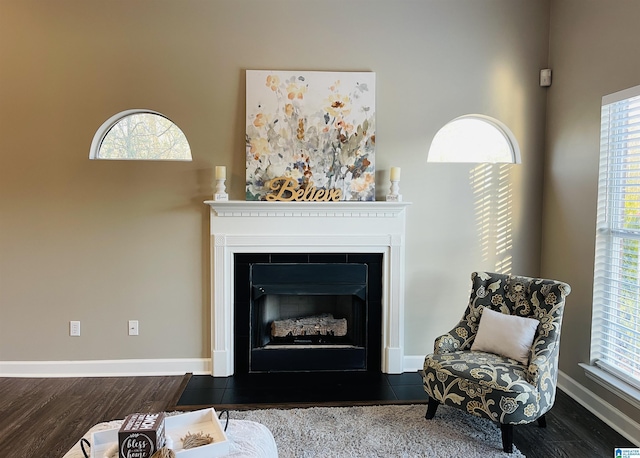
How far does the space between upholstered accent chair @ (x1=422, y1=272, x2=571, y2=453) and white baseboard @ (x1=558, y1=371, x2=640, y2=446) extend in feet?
1.47

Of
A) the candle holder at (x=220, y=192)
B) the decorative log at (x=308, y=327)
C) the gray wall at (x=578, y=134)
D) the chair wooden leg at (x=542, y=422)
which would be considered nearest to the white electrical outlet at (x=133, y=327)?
the decorative log at (x=308, y=327)

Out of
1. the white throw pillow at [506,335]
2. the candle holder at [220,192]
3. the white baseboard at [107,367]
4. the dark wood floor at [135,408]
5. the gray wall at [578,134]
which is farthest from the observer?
the white baseboard at [107,367]

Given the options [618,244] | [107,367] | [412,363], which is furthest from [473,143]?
[107,367]

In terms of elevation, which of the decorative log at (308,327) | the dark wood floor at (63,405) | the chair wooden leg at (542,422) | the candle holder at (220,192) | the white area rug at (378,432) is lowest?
the dark wood floor at (63,405)

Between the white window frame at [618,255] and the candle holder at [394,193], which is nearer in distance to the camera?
the white window frame at [618,255]

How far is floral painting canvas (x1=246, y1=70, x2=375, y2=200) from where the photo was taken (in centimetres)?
324

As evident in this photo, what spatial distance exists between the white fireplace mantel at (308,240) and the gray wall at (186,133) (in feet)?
0.45

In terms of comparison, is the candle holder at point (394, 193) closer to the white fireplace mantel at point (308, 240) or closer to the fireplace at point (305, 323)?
the white fireplace mantel at point (308, 240)

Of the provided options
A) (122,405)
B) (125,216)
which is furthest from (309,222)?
(122,405)

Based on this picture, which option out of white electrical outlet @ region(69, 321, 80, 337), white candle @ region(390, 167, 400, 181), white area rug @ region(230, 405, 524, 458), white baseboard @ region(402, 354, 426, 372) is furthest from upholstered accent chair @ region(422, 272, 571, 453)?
white electrical outlet @ region(69, 321, 80, 337)

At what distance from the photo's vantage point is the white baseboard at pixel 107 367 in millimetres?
3279

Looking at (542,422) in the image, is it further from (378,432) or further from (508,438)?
(378,432)

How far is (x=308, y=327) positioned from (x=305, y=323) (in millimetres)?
42

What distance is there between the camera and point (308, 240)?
10.8ft
